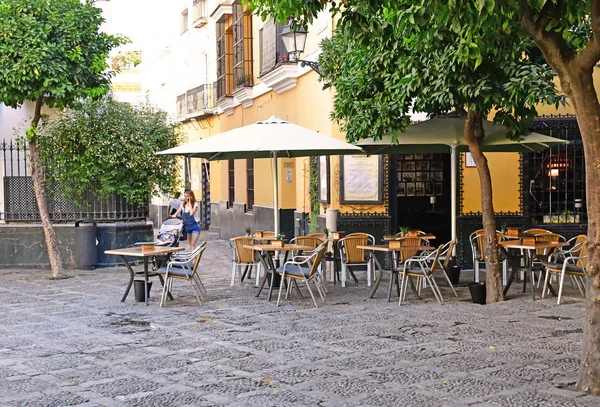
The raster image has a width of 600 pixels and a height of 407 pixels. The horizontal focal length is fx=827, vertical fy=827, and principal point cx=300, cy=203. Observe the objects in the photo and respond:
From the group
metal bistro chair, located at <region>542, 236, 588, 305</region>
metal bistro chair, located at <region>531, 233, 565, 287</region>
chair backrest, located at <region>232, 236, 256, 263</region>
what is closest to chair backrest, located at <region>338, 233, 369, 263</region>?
chair backrest, located at <region>232, 236, 256, 263</region>

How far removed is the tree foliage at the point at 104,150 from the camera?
15.6m

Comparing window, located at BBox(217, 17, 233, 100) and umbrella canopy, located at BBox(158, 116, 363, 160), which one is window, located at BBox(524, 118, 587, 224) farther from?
window, located at BBox(217, 17, 233, 100)

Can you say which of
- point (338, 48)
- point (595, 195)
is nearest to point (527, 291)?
point (338, 48)

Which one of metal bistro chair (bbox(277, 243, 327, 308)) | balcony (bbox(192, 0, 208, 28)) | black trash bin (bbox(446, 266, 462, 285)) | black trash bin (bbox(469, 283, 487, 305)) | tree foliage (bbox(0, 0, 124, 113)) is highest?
balcony (bbox(192, 0, 208, 28))

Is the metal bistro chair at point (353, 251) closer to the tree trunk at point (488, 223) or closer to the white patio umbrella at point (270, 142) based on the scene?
the white patio umbrella at point (270, 142)

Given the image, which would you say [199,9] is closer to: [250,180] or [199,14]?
[199,14]

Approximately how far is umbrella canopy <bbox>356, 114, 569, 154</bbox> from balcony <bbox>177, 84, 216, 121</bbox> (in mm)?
15937

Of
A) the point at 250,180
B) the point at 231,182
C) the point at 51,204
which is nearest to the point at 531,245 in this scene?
the point at 51,204

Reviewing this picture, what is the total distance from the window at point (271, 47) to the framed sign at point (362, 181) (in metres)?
4.32

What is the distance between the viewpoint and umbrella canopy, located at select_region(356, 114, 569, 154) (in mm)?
11664

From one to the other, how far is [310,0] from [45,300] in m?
6.58

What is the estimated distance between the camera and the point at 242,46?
23.0m

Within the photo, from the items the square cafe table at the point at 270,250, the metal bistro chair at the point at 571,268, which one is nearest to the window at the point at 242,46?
the square cafe table at the point at 270,250

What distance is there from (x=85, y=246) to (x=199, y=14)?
15816 mm
